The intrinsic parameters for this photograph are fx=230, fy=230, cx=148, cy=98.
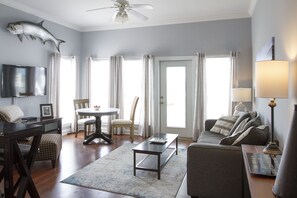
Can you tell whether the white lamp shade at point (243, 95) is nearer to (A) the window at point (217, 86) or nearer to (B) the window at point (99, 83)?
(A) the window at point (217, 86)

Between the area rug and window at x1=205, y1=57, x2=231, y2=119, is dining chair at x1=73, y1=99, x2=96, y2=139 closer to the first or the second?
the area rug

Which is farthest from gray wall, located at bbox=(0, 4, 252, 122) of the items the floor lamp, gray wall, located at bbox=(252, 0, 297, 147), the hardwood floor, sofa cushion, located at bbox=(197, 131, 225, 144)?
the floor lamp

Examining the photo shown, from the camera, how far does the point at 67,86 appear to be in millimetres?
6242

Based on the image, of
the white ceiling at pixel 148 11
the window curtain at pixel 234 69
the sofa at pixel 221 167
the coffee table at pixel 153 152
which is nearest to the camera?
the sofa at pixel 221 167

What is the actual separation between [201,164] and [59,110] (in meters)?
4.34

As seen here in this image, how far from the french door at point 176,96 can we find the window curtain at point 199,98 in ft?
0.66

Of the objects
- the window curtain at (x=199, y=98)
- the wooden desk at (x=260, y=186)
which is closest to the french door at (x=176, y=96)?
the window curtain at (x=199, y=98)

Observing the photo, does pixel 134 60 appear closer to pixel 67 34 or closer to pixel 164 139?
pixel 67 34

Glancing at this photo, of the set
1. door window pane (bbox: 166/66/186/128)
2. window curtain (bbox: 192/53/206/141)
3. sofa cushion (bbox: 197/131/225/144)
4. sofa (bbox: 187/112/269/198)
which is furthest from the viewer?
door window pane (bbox: 166/66/186/128)

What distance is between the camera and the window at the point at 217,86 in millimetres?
5383

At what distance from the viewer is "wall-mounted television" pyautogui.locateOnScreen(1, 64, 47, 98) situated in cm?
441

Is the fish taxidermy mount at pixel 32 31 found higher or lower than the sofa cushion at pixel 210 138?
higher

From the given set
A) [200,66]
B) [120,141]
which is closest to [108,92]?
[120,141]

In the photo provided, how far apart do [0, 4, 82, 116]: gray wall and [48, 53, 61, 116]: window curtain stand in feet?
0.40
